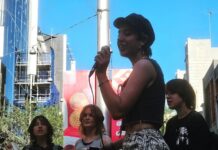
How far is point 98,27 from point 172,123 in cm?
408

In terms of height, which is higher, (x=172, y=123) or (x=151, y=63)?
(x=151, y=63)

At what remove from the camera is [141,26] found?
3229mm

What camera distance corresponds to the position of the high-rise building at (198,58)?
87144mm

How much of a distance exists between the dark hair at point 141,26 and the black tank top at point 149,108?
0.66 feet

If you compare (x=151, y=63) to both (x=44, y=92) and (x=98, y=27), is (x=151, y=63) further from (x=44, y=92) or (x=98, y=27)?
(x=44, y=92)

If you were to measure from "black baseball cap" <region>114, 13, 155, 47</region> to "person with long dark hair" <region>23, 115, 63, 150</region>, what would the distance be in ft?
9.94

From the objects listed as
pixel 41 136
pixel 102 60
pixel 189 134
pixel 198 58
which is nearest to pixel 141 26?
pixel 102 60

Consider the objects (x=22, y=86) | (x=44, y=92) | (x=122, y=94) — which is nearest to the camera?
(x=122, y=94)

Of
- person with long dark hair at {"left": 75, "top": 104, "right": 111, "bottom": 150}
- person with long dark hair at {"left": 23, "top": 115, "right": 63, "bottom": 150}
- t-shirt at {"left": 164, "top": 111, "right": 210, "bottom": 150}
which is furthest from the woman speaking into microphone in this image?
person with long dark hair at {"left": 23, "top": 115, "right": 63, "bottom": 150}

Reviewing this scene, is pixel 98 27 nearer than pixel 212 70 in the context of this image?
Yes

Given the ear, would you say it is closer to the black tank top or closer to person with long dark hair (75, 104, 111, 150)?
the black tank top

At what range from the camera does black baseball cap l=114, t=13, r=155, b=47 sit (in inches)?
127

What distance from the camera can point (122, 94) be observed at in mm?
2996

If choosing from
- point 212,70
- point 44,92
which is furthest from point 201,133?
point 44,92
